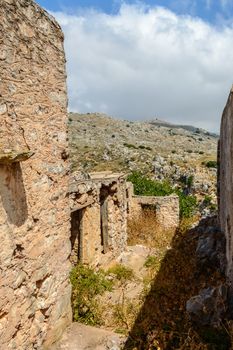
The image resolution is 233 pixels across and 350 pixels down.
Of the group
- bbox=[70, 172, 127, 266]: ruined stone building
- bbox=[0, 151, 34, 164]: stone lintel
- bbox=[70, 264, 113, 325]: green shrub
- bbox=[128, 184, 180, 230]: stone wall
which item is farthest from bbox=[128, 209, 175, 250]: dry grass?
bbox=[0, 151, 34, 164]: stone lintel

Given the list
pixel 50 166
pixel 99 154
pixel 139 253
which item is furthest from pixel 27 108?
pixel 99 154

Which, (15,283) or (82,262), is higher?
(15,283)

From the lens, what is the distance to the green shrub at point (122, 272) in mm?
9430

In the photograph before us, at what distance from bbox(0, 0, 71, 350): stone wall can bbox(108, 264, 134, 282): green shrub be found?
3967mm

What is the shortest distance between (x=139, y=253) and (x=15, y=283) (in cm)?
833

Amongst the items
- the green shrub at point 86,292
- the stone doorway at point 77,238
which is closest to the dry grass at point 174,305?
the green shrub at point 86,292

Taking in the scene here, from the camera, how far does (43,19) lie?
4.73 m

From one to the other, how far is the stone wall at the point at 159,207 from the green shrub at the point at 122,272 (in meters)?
6.47

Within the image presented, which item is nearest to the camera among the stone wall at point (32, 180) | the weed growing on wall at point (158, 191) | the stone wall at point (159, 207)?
the stone wall at point (32, 180)

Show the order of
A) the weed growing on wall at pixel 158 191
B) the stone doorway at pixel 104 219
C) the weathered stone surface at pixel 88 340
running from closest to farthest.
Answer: the weathered stone surface at pixel 88 340
the stone doorway at pixel 104 219
the weed growing on wall at pixel 158 191

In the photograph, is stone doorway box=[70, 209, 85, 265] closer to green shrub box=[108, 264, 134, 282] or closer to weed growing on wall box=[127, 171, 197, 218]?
green shrub box=[108, 264, 134, 282]

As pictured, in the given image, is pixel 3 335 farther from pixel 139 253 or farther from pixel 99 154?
pixel 99 154

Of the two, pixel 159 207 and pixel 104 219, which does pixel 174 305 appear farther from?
pixel 159 207

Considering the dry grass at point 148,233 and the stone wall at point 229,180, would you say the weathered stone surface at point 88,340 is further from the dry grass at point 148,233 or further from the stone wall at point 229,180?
the dry grass at point 148,233
